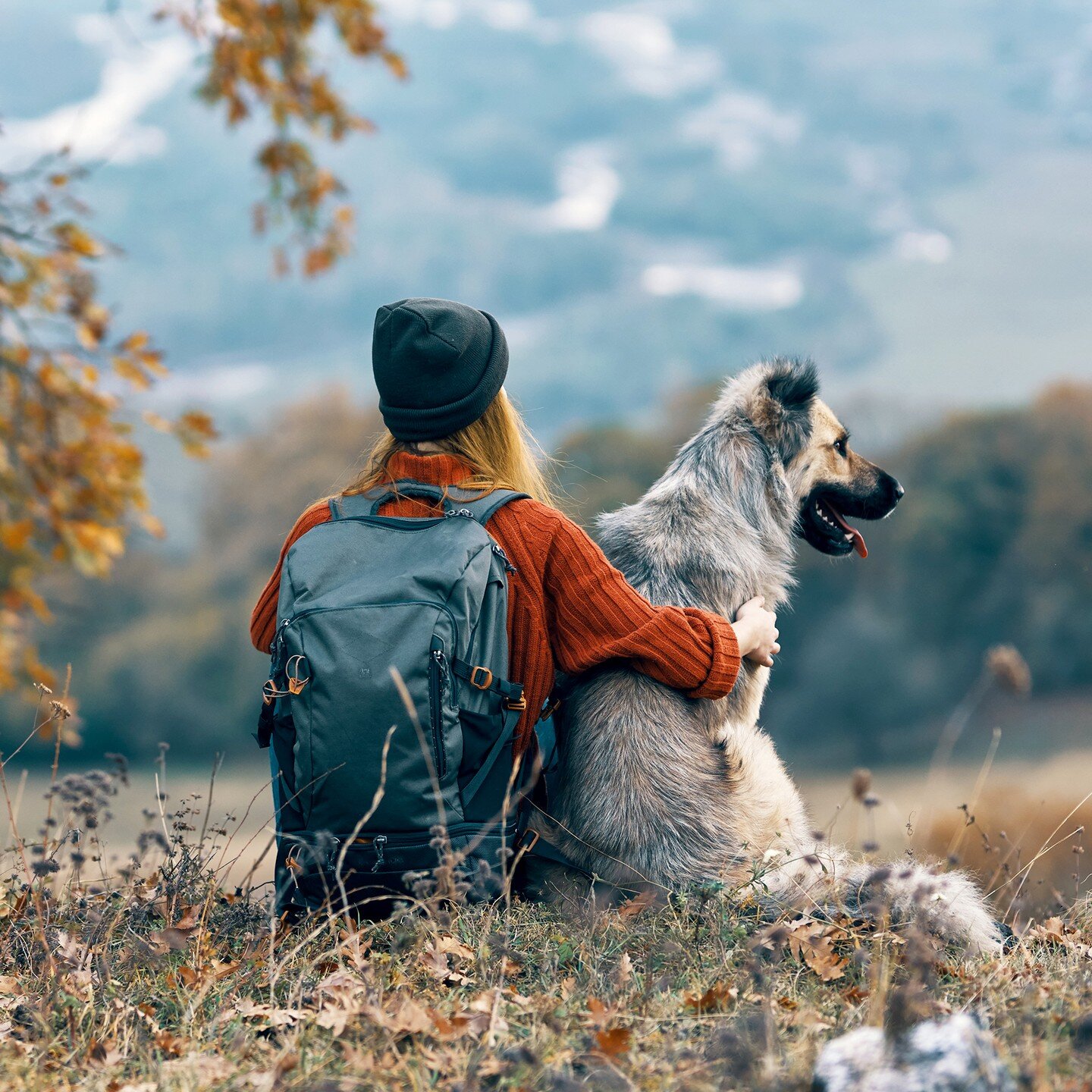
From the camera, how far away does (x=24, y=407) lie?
207 inches

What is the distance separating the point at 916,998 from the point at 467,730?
131 cm

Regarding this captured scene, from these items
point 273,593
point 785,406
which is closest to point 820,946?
point 273,593

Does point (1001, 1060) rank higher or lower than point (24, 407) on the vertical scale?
lower

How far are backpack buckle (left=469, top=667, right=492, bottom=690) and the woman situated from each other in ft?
0.86

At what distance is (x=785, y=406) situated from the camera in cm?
418

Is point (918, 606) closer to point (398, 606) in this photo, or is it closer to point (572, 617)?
point (572, 617)

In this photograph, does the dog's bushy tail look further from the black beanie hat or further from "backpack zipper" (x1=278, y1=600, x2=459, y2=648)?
the black beanie hat

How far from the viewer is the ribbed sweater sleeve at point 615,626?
10.4 feet

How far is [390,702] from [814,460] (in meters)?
2.16

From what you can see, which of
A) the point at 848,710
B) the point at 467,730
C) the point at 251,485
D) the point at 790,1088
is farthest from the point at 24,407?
the point at 251,485

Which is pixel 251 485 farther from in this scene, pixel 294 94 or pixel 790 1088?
pixel 790 1088

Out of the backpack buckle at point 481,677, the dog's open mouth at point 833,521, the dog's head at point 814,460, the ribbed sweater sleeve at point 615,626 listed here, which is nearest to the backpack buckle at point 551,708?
the ribbed sweater sleeve at point 615,626

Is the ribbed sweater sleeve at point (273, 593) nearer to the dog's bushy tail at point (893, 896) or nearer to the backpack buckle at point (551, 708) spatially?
the backpack buckle at point (551, 708)

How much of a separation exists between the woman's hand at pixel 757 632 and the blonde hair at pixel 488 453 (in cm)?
76
